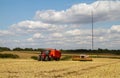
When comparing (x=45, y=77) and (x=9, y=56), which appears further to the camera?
(x=9, y=56)

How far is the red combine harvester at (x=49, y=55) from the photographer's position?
51.6 metres

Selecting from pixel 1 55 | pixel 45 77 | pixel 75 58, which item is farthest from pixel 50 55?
pixel 45 77

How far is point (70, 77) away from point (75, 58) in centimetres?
3631

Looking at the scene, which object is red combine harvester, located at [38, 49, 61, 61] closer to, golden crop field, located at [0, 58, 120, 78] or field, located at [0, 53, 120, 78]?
field, located at [0, 53, 120, 78]

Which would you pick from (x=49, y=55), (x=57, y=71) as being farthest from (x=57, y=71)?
(x=49, y=55)

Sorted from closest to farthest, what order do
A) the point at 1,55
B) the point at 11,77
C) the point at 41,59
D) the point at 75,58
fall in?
the point at 11,77, the point at 41,59, the point at 75,58, the point at 1,55

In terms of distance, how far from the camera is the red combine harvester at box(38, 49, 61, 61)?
5156cm

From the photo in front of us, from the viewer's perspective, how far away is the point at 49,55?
52.3 m

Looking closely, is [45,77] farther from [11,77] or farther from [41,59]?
[41,59]

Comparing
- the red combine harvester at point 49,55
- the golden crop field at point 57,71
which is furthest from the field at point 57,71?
the red combine harvester at point 49,55

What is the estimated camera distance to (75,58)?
58188mm

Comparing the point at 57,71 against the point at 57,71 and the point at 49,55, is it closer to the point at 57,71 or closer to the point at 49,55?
the point at 57,71

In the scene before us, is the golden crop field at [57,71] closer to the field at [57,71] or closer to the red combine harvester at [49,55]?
the field at [57,71]

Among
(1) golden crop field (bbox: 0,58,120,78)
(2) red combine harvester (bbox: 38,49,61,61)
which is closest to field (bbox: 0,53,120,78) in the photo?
(1) golden crop field (bbox: 0,58,120,78)
